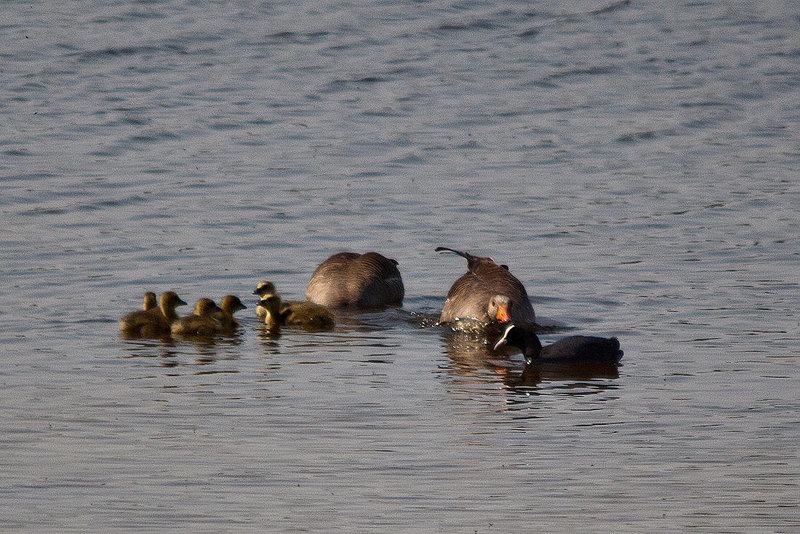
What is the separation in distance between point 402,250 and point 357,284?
1721 mm

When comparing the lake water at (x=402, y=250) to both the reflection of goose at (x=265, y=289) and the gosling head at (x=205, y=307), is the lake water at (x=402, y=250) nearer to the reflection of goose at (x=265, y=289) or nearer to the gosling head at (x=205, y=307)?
the reflection of goose at (x=265, y=289)

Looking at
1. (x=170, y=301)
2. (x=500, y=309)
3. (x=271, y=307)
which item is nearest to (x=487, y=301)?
(x=500, y=309)

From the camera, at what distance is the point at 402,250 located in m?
15.0

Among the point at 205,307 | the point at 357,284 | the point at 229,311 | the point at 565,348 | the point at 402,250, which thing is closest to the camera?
the point at 565,348

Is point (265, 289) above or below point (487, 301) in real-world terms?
above

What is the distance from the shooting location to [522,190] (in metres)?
17.2

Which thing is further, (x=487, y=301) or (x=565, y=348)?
(x=487, y=301)

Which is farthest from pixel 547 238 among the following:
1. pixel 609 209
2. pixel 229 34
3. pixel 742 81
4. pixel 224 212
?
pixel 229 34

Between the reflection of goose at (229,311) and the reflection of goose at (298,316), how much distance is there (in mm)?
219

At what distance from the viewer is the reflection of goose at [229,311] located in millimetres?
11984

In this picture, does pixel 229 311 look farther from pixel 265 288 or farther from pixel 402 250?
pixel 402 250

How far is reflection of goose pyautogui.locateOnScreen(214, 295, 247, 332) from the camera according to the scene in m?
12.0

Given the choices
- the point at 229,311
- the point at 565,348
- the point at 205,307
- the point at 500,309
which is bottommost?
the point at 565,348

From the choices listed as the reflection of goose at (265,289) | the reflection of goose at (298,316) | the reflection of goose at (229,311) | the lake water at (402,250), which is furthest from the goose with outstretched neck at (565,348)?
the reflection of goose at (229,311)
